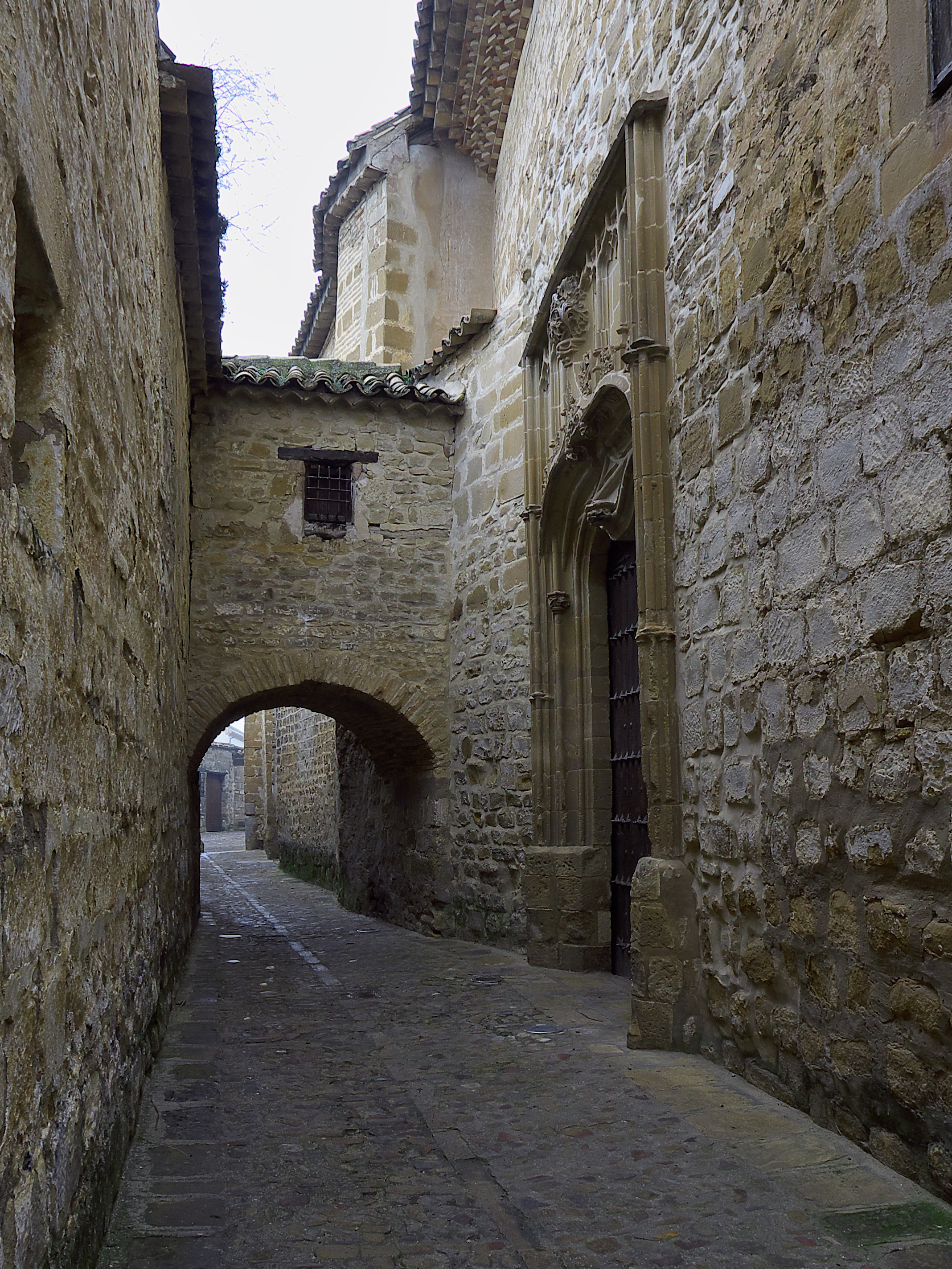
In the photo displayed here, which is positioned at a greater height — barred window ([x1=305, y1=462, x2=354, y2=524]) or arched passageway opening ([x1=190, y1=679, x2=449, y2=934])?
barred window ([x1=305, y1=462, x2=354, y2=524])

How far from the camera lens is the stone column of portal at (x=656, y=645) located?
501cm

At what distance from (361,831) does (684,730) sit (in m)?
7.75

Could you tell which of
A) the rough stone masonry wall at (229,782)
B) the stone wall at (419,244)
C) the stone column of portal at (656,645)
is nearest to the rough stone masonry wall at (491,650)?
the stone column of portal at (656,645)

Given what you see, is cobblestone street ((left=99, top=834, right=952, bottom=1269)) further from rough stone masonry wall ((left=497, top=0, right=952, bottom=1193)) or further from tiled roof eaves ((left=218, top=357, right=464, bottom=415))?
tiled roof eaves ((left=218, top=357, right=464, bottom=415))

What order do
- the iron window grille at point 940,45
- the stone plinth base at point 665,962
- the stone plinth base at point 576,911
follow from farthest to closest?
the stone plinth base at point 576,911
the stone plinth base at point 665,962
the iron window grille at point 940,45

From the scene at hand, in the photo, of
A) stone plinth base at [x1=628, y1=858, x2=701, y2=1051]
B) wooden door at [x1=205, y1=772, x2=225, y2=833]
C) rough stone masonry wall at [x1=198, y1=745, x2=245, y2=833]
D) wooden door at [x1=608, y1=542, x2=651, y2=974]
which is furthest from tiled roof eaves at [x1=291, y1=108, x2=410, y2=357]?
wooden door at [x1=205, y1=772, x2=225, y2=833]

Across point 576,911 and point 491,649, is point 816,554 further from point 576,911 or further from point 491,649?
point 491,649

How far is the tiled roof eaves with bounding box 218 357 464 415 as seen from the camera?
32.4 feet

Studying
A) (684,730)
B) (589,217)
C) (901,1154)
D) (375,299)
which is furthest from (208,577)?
(901,1154)

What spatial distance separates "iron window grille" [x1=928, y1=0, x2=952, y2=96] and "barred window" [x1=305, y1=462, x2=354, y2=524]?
24.2 feet

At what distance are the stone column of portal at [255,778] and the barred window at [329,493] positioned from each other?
47.8 ft

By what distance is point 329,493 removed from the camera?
33.3ft

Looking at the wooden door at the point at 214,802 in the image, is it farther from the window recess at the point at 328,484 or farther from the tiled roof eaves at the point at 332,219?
the window recess at the point at 328,484

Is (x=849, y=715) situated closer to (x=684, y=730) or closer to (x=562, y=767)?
(x=684, y=730)
